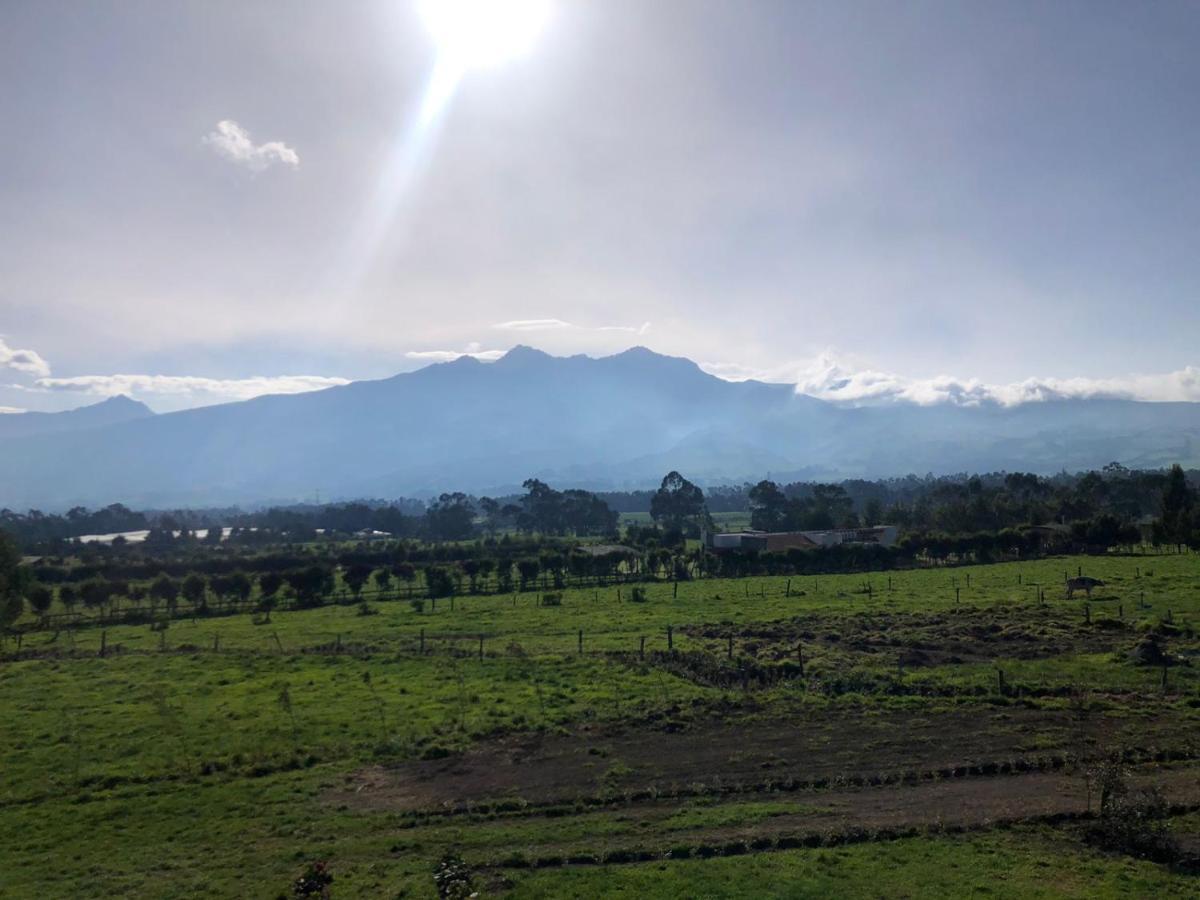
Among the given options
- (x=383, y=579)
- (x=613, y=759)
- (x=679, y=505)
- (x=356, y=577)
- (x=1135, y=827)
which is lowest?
(x=383, y=579)

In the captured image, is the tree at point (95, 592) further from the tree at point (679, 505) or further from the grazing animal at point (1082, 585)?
the tree at point (679, 505)

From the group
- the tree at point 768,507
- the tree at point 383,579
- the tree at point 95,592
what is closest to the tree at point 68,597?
the tree at point 95,592

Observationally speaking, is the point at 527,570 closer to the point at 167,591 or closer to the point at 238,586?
the point at 238,586

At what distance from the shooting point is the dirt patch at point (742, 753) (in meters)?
15.5

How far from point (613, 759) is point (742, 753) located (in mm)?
3041

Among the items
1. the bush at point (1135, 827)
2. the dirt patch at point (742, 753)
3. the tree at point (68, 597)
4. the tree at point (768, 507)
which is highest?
the tree at point (768, 507)

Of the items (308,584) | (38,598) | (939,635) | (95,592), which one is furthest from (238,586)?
(939,635)

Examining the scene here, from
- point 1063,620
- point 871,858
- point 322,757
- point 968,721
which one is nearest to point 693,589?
point 1063,620

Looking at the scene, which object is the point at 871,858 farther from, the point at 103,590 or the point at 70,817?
the point at 103,590

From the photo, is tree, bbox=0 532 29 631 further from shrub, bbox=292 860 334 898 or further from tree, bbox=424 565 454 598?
shrub, bbox=292 860 334 898

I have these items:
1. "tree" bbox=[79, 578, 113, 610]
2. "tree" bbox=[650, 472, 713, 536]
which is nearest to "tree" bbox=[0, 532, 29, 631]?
"tree" bbox=[79, 578, 113, 610]

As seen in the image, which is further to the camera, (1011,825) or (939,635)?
(939,635)

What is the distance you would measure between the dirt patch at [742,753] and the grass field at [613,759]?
0.08m

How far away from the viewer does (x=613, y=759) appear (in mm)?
16969
